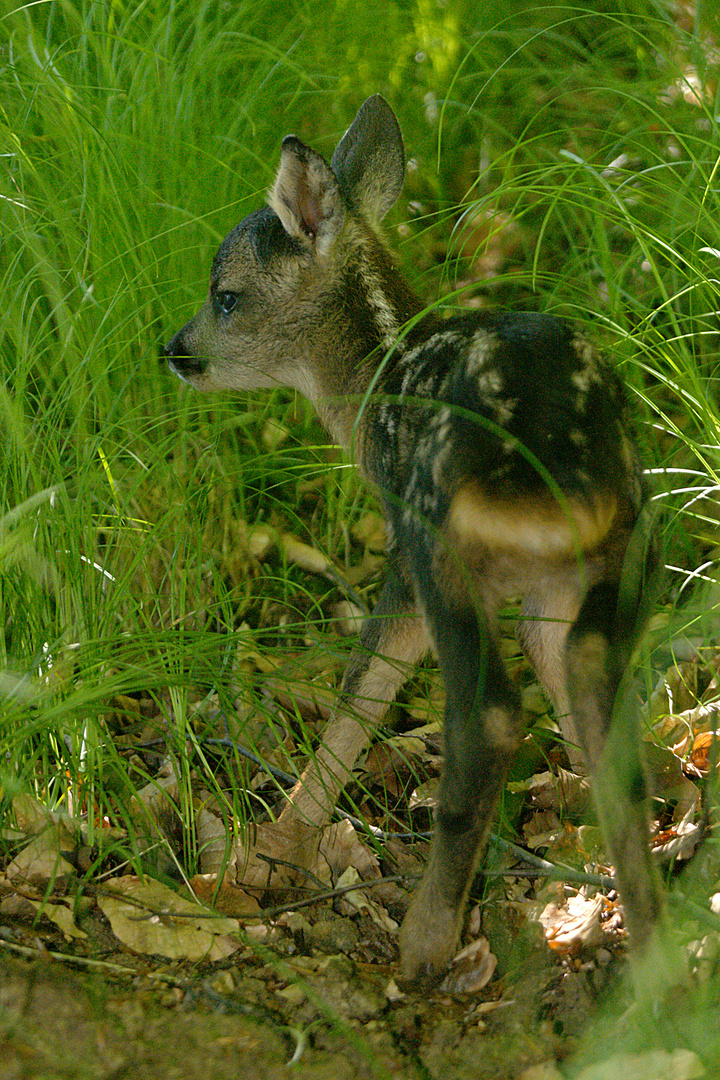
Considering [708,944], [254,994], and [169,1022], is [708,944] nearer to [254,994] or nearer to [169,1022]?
[254,994]

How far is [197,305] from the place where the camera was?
3732 millimetres

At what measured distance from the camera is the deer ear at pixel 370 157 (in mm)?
3373

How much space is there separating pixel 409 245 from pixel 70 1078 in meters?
3.31

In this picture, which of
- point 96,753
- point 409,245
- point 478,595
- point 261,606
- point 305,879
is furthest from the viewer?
point 409,245

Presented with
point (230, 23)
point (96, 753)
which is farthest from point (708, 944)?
point (230, 23)

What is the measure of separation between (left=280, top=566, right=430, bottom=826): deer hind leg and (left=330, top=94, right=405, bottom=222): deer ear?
1266mm

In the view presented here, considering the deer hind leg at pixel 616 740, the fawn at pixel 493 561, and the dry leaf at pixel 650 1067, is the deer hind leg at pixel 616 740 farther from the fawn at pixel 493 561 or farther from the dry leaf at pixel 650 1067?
the dry leaf at pixel 650 1067

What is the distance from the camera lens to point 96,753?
2.66 meters

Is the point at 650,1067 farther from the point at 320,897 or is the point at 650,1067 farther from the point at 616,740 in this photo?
the point at 320,897

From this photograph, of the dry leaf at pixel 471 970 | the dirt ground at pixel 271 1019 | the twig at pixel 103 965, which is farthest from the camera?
the dry leaf at pixel 471 970

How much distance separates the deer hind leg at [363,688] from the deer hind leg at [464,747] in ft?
1.82

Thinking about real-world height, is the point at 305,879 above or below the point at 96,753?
below

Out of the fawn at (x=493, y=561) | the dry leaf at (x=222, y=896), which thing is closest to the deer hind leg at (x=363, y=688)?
the fawn at (x=493, y=561)

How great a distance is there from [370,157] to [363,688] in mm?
1674
